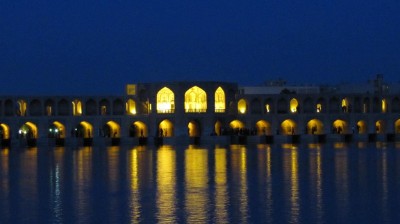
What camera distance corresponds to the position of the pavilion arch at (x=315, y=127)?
170 ft

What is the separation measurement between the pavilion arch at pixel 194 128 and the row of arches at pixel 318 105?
3.13m

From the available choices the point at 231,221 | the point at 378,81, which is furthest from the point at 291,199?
the point at 378,81

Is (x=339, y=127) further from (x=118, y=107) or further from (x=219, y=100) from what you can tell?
(x=118, y=107)

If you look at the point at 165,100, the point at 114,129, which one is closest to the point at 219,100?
the point at 165,100

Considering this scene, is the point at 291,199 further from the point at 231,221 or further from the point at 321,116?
the point at 321,116

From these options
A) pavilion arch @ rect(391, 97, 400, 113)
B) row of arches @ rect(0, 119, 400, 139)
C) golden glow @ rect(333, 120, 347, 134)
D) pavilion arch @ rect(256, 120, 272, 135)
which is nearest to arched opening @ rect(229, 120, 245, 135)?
row of arches @ rect(0, 119, 400, 139)

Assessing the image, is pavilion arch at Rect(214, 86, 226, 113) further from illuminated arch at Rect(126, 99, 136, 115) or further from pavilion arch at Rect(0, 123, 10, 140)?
pavilion arch at Rect(0, 123, 10, 140)

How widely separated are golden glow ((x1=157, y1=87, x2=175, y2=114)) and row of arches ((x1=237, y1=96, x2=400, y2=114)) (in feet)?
15.8

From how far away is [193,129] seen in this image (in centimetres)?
5112

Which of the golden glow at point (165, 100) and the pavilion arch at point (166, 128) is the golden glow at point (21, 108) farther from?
the pavilion arch at point (166, 128)

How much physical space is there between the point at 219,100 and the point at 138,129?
18.4 ft

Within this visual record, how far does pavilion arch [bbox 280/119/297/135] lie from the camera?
51.9 m

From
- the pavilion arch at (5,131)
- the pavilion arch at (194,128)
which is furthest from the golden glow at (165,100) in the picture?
the pavilion arch at (5,131)

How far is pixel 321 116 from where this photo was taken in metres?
51.5
